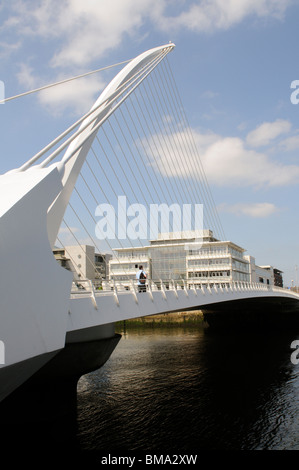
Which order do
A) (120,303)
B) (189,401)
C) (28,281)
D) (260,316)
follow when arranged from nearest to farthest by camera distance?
(28,281) → (120,303) → (189,401) → (260,316)

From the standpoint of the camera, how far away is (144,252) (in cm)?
6481

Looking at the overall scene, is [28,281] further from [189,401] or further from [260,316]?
[260,316]

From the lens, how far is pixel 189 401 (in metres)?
16.8

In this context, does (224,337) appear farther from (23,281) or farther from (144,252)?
(23,281)

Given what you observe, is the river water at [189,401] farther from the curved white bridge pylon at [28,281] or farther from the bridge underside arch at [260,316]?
the bridge underside arch at [260,316]

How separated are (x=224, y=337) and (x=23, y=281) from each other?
114ft

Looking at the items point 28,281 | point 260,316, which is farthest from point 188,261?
A: point 28,281

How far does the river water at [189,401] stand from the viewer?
12445mm

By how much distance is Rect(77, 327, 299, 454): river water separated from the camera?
12445 mm

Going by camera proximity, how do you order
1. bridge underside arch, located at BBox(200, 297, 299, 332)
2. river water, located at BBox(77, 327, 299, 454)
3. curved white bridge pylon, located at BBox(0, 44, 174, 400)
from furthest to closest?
bridge underside arch, located at BBox(200, 297, 299, 332)
river water, located at BBox(77, 327, 299, 454)
curved white bridge pylon, located at BBox(0, 44, 174, 400)

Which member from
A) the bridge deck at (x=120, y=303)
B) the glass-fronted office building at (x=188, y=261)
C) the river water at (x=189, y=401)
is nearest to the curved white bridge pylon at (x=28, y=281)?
the bridge deck at (x=120, y=303)

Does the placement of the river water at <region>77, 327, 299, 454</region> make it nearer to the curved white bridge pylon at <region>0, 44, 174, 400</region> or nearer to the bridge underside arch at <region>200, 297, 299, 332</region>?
the curved white bridge pylon at <region>0, 44, 174, 400</region>

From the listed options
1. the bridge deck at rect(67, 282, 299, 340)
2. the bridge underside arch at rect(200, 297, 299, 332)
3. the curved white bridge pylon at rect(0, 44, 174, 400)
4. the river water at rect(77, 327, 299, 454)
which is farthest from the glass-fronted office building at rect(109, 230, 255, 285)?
the curved white bridge pylon at rect(0, 44, 174, 400)

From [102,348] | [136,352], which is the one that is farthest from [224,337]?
[102,348]
